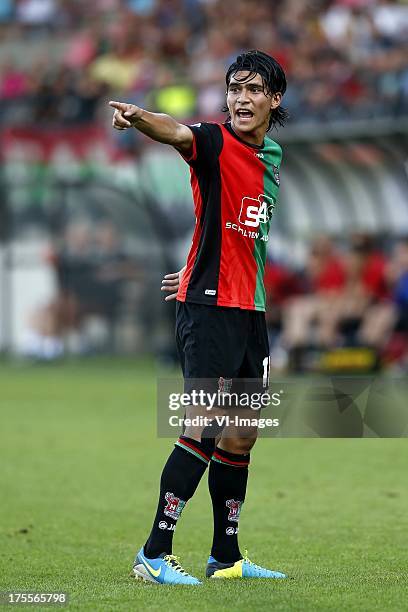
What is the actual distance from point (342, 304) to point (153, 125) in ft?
38.5

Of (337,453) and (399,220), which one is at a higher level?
(399,220)

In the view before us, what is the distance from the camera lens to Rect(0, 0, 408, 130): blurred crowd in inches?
720

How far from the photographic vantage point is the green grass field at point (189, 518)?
5.29m

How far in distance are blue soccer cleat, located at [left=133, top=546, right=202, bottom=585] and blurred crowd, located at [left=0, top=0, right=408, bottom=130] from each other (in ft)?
41.2

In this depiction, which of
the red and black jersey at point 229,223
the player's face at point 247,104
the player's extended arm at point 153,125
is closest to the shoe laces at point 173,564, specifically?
the red and black jersey at point 229,223

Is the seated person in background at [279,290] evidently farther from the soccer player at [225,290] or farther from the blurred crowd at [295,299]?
the soccer player at [225,290]

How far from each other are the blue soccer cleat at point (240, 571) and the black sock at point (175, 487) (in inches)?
12.3

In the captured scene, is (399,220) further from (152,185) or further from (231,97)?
(231,97)

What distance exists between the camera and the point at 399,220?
18.4 metres

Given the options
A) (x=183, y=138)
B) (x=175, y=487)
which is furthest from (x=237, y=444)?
(x=183, y=138)

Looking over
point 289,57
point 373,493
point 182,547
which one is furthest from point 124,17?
A: point 182,547

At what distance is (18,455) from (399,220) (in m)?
9.32

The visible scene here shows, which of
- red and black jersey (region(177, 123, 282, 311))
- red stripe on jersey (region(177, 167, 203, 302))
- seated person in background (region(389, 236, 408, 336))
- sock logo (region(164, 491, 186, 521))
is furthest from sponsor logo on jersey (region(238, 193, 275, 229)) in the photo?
seated person in background (region(389, 236, 408, 336))

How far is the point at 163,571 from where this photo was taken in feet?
18.0
